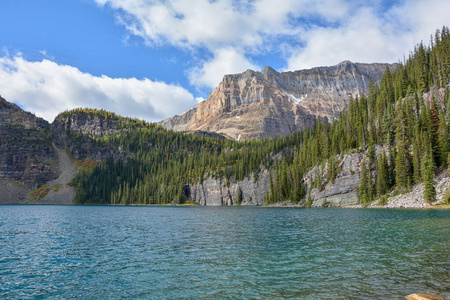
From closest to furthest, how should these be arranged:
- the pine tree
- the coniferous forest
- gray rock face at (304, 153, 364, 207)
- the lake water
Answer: the lake water, the pine tree, the coniferous forest, gray rock face at (304, 153, 364, 207)

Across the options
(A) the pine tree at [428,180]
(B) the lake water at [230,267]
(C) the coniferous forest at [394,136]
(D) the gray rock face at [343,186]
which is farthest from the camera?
(D) the gray rock face at [343,186]

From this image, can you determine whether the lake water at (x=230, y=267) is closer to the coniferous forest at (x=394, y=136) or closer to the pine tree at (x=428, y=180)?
the pine tree at (x=428, y=180)

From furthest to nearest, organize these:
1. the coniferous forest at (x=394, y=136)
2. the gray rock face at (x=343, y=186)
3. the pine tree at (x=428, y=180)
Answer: the gray rock face at (x=343, y=186) < the coniferous forest at (x=394, y=136) < the pine tree at (x=428, y=180)

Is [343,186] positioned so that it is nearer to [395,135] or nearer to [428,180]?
[395,135]

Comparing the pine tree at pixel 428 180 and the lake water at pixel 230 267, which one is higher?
the pine tree at pixel 428 180

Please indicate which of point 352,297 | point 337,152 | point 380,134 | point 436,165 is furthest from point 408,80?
point 352,297

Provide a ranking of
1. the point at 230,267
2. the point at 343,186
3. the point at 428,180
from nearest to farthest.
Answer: the point at 230,267
the point at 428,180
the point at 343,186

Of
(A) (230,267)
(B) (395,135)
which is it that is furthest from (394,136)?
(A) (230,267)

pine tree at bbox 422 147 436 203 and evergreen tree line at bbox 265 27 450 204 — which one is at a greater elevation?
evergreen tree line at bbox 265 27 450 204

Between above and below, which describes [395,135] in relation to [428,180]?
above

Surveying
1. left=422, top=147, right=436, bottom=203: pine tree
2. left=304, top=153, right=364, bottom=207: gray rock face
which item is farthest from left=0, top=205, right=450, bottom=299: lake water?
left=304, top=153, right=364, bottom=207: gray rock face

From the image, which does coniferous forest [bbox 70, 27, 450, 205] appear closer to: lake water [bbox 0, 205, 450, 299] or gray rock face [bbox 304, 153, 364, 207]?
gray rock face [bbox 304, 153, 364, 207]

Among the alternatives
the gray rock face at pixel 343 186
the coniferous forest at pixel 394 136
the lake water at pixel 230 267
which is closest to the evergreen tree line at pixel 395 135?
the coniferous forest at pixel 394 136

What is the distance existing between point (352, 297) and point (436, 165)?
105 meters
